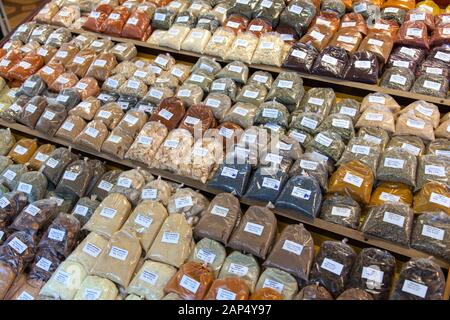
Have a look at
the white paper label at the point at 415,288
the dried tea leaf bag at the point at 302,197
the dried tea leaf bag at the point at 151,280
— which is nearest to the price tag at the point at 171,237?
the dried tea leaf bag at the point at 151,280

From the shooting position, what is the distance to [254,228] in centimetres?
177

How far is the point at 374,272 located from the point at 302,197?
42 cm

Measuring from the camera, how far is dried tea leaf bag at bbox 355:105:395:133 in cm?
208

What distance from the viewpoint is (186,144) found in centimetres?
213

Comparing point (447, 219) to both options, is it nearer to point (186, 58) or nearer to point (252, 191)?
point (252, 191)

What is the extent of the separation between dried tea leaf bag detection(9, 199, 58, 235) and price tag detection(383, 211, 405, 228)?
1.47 metres

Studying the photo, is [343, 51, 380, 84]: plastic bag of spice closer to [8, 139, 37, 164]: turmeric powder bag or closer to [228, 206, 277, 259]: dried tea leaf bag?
[228, 206, 277, 259]: dried tea leaf bag

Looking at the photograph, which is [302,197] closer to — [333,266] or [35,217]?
[333,266]

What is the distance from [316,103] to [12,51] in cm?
211

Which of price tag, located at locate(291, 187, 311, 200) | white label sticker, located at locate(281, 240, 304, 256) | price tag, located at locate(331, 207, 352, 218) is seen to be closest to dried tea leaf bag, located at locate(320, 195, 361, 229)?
price tag, located at locate(331, 207, 352, 218)

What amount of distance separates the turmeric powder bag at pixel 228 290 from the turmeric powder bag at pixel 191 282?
32 millimetres

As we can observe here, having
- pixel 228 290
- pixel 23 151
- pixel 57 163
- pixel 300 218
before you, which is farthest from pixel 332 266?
pixel 23 151
